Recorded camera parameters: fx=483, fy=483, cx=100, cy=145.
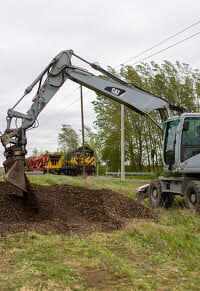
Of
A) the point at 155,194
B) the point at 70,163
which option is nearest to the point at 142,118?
the point at 70,163

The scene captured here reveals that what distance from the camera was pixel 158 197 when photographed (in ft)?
50.1

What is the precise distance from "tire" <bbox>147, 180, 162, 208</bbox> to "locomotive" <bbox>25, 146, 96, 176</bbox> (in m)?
27.6

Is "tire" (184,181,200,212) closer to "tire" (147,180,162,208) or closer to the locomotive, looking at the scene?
"tire" (147,180,162,208)

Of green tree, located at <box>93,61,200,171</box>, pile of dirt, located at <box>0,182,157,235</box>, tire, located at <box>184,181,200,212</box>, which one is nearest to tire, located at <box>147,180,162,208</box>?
tire, located at <box>184,181,200,212</box>

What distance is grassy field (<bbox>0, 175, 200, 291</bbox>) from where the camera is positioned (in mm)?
5566

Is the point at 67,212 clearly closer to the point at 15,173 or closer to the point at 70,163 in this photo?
the point at 15,173

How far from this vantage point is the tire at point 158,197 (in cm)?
1522

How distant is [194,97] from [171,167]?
28.0 m

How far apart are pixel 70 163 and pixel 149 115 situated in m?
33.1

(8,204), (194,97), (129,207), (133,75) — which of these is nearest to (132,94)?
(129,207)

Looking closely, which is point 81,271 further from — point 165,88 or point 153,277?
point 165,88

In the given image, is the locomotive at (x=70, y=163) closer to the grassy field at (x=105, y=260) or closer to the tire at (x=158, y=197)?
the tire at (x=158, y=197)

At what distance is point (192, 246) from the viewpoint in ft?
25.1

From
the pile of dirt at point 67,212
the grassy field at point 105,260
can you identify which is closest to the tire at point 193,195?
the pile of dirt at point 67,212
